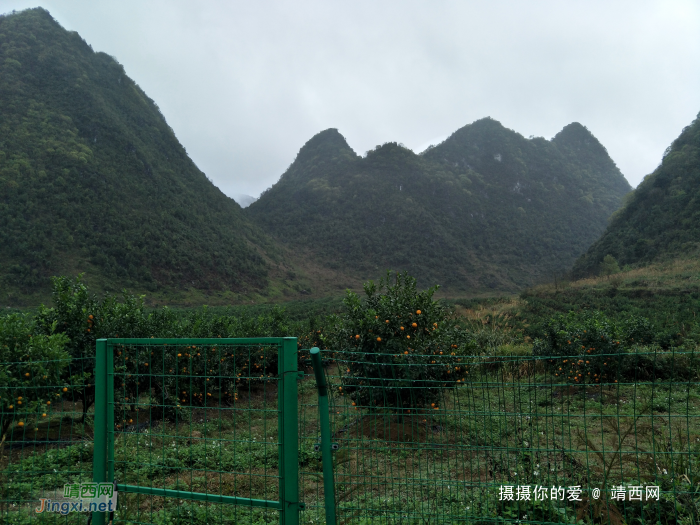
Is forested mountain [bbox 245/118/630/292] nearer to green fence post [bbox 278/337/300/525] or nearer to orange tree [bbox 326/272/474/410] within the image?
orange tree [bbox 326/272/474/410]

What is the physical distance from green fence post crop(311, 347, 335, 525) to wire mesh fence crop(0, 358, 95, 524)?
1680mm

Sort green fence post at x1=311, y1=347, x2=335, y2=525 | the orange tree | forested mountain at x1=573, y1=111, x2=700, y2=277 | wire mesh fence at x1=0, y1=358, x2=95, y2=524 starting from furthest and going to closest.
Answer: forested mountain at x1=573, y1=111, x2=700, y2=277, the orange tree, wire mesh fence at x1=0, y1=358, x2=95, y2=524, green fence post at x1=311, y1=347, x2=335, y2=525

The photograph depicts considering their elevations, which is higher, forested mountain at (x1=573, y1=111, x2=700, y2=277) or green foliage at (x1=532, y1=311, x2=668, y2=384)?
forested mountain at (x1=573, y1=111, x2=700, y2=277)

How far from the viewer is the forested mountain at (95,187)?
124 ft

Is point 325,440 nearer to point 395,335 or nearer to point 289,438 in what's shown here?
point 289,438

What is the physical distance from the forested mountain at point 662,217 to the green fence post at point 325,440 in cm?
3837

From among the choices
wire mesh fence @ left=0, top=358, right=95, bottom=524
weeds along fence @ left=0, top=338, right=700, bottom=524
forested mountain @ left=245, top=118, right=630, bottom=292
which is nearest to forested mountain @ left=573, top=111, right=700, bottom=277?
forested mountain @ left=245, top=118, right=630, bottom=292

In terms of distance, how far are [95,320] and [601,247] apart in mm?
47324

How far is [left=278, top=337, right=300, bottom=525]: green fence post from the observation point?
2195 mm

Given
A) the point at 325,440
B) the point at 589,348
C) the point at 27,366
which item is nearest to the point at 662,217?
the point at 589,348

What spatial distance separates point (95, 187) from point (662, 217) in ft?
188

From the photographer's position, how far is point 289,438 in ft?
7.32

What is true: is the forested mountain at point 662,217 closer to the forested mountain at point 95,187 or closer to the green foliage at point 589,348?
the green foliage at point 589,348

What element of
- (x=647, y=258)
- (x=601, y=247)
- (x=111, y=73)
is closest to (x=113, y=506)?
(x=647, y=258)
